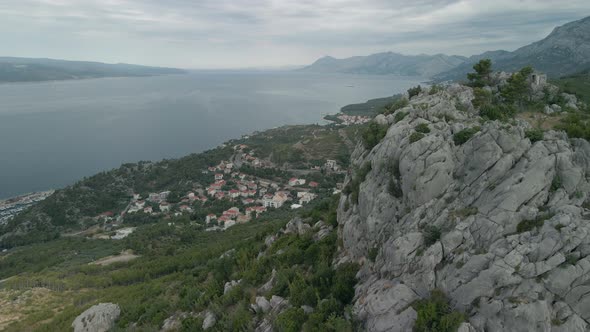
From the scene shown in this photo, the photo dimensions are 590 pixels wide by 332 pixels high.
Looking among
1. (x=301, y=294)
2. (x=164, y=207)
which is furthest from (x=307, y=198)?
(x=301, y=294)

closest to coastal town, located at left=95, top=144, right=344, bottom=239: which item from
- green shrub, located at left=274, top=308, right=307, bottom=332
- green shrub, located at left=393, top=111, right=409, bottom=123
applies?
green shrub, located at left=393, top=111, right=409, bottom=123

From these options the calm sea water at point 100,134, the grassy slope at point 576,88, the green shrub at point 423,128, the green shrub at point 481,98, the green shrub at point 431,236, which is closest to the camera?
the green shrub at point 431,236

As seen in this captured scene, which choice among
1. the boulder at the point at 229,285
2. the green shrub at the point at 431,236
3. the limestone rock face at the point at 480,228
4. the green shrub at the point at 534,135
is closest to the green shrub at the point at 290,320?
the limestone rock face at the point at 480,228

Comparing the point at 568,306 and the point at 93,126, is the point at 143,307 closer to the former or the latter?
the point at 568,306

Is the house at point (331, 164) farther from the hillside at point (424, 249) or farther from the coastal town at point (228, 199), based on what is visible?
the hillside at point (424, 249)

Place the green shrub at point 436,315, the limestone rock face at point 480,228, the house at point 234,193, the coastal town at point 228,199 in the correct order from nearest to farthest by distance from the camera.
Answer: the limestone rock face at point 480,228 → the green shrub at point 436,315 → the coastal town at point 228,199 → the house at point 234,193

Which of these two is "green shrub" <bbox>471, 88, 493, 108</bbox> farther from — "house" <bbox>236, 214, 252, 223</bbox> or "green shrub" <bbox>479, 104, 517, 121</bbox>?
"house" <bbox>236, 214, 252, 223</bbox>
